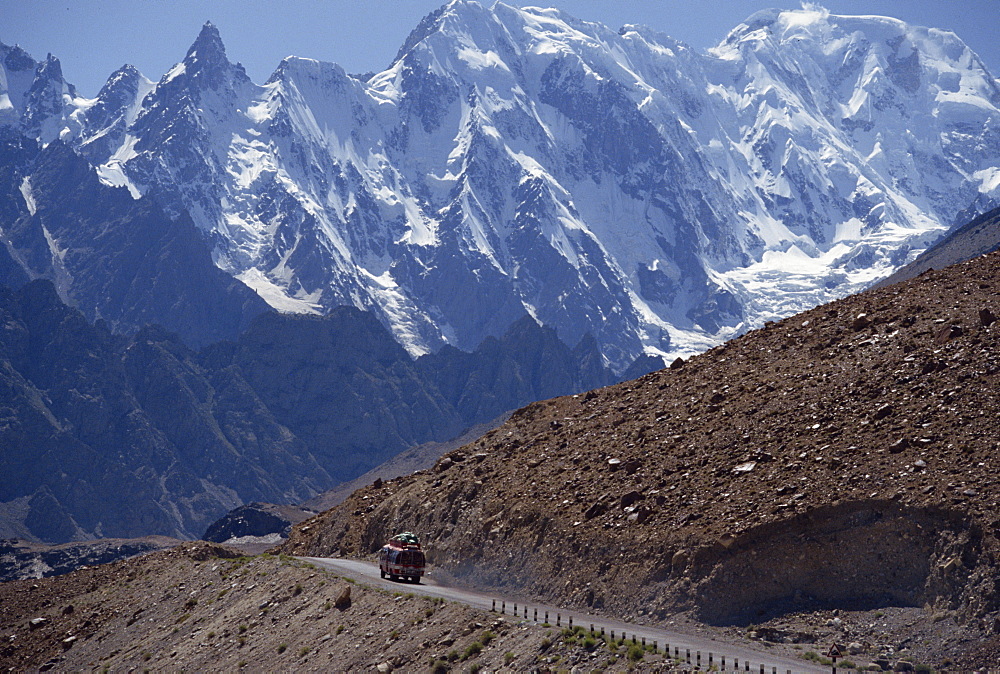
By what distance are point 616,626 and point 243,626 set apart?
55.8 feet

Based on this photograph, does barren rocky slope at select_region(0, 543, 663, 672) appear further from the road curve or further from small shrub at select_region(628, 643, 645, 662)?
the road curve

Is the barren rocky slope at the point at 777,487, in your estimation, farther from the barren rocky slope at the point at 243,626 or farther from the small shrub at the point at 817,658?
the barren rocky slope at the point at 243,626

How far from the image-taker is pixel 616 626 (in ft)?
134

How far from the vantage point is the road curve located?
113 feet

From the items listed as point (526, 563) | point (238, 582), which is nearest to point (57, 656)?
point (238, 582)

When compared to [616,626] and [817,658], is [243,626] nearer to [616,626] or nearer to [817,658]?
[616,626]

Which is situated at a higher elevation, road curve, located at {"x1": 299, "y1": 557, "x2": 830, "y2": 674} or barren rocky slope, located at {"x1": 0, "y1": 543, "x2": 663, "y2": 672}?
barren rocky slope, located at {"x1": 0, "y1": 543, "x2": 663, "y2": 672}

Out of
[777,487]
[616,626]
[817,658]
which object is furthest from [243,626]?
[817,658]

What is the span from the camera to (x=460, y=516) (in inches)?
2234

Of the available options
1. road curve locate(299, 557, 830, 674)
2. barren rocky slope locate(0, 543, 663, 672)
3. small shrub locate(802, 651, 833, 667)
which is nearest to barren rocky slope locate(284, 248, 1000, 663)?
road curve locate(299, 557, 830, 674)

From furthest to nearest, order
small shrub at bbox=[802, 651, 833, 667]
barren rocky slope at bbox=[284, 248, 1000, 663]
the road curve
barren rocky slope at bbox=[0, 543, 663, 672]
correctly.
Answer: barren rocky slope at bbox=[0, 543, 663, 672] < barren rocky slope at bbox=[284, 248, 1000, 663] < small shrub at bbox=[802, 651, 833, 667] < the road curve

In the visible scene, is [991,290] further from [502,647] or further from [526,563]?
[502,647]

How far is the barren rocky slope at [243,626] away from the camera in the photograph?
39.5 metres

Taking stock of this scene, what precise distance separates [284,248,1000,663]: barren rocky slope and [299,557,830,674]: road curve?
4.23 ft
